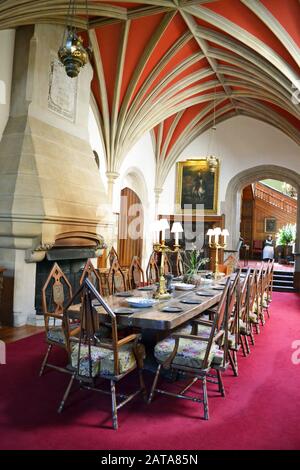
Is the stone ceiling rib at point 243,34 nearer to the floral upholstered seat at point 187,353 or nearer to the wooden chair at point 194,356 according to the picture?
the wooden chair at point 194,356

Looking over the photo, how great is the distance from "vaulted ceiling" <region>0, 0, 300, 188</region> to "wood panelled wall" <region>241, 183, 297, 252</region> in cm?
737

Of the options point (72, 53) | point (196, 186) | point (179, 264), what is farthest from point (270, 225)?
point (72, 53)

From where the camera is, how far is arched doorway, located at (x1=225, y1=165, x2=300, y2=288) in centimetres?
1127

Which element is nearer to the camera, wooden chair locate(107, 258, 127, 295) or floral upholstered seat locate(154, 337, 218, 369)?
floral upholstered seat locate(154, 337, 218, 369)

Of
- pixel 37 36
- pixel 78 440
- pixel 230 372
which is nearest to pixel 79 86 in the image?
pixel 37 36

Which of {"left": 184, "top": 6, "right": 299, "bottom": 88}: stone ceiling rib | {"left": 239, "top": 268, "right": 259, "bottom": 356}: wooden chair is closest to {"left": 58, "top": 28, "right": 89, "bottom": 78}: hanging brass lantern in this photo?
{"left": 239, "top": 268, "right": 259, "bottom": 356}: wooden chair

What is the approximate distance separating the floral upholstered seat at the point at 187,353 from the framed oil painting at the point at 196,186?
8.93m

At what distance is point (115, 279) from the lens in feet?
17.3

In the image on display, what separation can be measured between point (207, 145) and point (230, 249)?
3.43m

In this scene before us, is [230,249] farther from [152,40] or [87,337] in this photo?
[87,337]

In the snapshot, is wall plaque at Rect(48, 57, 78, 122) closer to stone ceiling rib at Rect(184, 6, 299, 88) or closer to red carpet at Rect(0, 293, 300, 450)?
stone ceiling rib at Rect(184, 6, 299, 88)

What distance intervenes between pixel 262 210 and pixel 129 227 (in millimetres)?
9395

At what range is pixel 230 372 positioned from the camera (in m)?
4.05

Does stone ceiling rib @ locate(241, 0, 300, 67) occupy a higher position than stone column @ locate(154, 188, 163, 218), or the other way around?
stone ceiling rib @ locate(241, 0, 300, 67)
